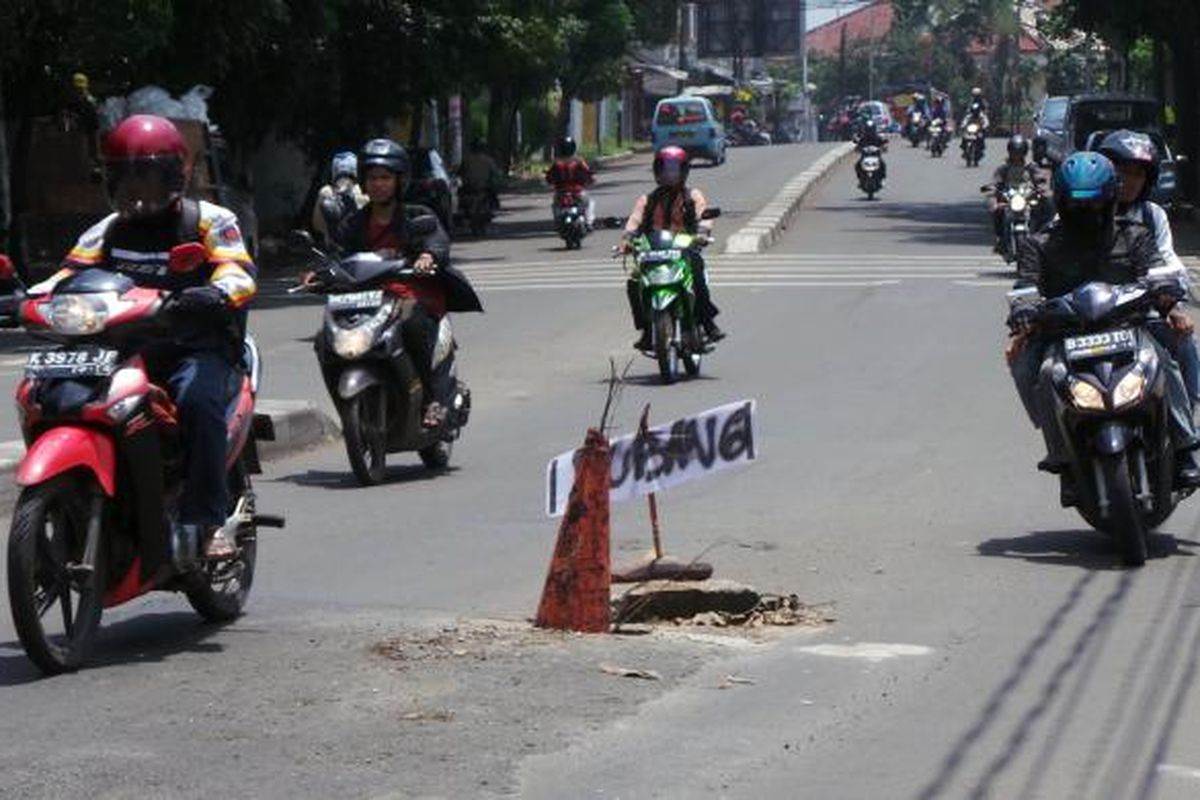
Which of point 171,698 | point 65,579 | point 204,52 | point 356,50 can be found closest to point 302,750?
point 171,698

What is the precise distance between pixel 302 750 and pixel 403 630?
6.20 feet

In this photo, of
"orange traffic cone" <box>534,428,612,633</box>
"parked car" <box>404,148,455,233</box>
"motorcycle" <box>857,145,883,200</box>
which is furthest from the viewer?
"motorcycle" <box>857,145,883,200</box>

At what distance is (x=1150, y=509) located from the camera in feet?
34.5

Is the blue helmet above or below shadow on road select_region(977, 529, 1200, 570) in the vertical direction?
above

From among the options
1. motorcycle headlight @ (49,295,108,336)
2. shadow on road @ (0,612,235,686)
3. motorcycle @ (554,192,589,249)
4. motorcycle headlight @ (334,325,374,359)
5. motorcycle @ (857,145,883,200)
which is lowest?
motorcycle @ (857,145,883,200)

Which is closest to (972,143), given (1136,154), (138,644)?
(1136,154)

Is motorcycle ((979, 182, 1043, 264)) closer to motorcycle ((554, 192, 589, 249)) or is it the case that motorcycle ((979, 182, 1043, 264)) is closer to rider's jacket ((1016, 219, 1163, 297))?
motorcycle ((554, 192, 589, 249))

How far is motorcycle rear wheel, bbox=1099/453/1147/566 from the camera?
10156mm

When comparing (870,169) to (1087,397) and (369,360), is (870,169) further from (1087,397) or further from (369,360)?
(1087,397)

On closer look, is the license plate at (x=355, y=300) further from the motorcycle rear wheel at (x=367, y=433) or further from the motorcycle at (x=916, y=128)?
the motorcycle at (x=916, y=128)

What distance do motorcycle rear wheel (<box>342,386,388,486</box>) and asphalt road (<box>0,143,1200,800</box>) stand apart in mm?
146

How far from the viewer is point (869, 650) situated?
335 inches

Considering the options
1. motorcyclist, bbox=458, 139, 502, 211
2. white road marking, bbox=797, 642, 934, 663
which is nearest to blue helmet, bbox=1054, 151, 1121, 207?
white road marking, bbox=797, 642, 934, 663

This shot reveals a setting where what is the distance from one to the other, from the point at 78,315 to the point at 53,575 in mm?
821
